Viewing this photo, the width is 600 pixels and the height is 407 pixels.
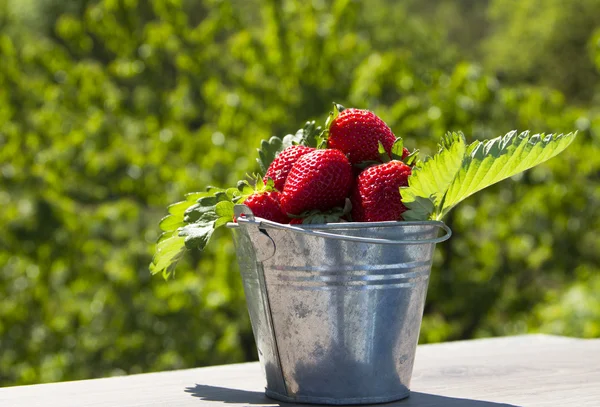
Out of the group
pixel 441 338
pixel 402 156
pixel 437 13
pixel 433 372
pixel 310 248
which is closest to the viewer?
pixel 310 248

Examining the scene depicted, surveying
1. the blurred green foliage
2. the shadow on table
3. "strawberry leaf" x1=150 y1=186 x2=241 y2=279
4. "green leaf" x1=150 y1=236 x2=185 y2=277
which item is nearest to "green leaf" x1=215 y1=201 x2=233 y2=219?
"strawberry leaf" x1=150 y1=186 x2=241 y2=279

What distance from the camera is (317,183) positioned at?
3.89 ft

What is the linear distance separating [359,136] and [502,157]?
242 mm

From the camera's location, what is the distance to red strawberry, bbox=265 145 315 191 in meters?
1.28

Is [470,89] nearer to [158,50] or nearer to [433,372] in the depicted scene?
[158,50]

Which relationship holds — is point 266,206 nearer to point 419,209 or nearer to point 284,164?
point 284,164

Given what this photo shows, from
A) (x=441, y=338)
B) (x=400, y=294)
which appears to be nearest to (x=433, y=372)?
(x=400, y=294)

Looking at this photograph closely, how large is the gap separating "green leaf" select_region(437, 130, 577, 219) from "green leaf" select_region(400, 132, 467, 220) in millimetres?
20

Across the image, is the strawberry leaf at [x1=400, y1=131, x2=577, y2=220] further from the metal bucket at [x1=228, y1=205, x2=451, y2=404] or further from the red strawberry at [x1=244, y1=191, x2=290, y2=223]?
the red strawberry at [x1=244, y1=191, x2=290, y2=223]

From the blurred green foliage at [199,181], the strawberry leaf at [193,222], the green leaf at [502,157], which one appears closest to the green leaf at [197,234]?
the strawberry leaf at [193,222]

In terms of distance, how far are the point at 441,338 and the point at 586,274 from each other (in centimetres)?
90

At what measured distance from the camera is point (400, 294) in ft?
4.00

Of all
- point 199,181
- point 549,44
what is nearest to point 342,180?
point 199,181

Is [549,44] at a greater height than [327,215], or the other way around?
[549,44]
